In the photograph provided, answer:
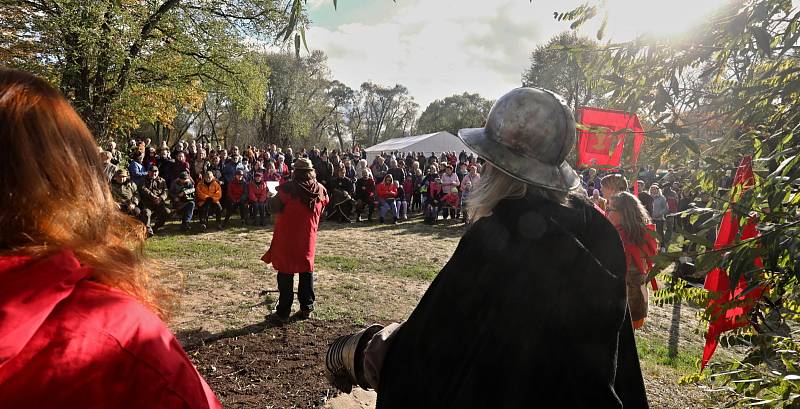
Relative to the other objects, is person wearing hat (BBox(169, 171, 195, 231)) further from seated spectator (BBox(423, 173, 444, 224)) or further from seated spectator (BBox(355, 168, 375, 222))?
seated spectator (BBox(423, 173, 444, 224))

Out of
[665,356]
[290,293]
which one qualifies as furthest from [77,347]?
[665,356]

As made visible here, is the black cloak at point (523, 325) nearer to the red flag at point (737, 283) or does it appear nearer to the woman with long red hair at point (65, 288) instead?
the red flag at point (737, 283)

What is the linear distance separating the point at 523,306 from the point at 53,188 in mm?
1233

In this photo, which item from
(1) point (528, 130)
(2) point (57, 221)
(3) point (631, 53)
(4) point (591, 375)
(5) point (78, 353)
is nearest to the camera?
(5) point (78, 353)

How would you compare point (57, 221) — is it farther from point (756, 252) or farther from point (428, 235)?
point (428, 235)

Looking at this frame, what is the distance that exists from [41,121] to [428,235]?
1201 centimetres

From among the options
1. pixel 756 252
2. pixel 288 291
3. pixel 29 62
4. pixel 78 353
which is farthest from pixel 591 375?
pixel 29 62

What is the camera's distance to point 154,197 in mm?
10484

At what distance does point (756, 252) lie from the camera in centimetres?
151

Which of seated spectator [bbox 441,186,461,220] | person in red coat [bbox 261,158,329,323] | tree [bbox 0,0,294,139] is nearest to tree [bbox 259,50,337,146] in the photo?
tree [bbox 0,0,294,139]

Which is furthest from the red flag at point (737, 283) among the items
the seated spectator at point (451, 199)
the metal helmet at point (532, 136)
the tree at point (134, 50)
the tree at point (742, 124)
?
the seated spectator at point (451, 199)

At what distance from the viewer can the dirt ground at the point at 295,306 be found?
13.2ft

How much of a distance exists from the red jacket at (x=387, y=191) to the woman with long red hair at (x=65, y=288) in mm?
13244

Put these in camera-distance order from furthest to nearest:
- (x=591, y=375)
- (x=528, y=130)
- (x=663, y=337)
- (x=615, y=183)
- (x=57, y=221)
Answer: (x=663, y=337), (x=615, y=183), (x=528, y=130), (x=591, y=375), (x=57, y=221)
